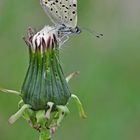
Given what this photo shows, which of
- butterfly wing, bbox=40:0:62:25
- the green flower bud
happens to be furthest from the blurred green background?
the green flower bud

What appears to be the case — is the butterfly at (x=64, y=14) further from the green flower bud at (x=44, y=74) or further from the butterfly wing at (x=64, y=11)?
the green flower bud at (x=44, y=74)

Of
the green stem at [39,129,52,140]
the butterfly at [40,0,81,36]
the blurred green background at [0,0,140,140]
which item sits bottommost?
the blurred green background at [0,0,140,140]

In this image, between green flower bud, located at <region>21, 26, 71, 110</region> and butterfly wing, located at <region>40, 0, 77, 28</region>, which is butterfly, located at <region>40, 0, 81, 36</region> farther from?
green flower bud, located at <region>21, 26, 71, 110</region>

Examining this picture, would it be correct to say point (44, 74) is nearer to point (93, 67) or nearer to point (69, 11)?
point (69, 11)

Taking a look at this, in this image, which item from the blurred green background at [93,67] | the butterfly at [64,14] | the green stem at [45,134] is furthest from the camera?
the blurred green background at [93,67]

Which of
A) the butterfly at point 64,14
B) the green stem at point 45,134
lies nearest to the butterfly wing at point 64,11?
the butterfly at point 64,14

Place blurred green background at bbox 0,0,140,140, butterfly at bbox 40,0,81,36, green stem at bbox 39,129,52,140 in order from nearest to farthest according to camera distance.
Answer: green stem at bbox 39,129,52,140, butterfly at bbox 40,0,81,36, blurred green background at bbox 0,0,140,140

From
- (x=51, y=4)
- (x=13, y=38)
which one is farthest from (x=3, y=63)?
(x=51, y=4)
